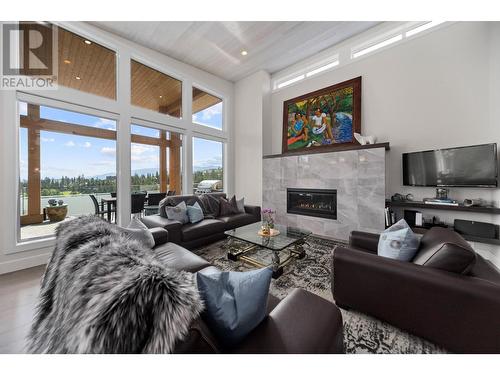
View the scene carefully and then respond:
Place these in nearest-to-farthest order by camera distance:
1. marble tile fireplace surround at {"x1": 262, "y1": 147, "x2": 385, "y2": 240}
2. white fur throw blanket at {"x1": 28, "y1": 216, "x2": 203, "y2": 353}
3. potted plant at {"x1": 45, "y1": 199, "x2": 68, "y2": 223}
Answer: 1. white fur throw blanket at {"x1": 28, "y1": 216, "x2": 203, "y2": 353}
2. potted plant at {"x1": 45, "y1": 199, "x2": 68, "y2": 223}
3. marble tile fireplace surround at {"x1": 262, "y1": 147, "x2": 385, "y2": 240}

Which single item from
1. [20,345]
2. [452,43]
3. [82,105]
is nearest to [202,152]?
[82,105]

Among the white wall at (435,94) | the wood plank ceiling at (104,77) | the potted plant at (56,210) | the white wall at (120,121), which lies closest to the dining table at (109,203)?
the white wall at (120,121)

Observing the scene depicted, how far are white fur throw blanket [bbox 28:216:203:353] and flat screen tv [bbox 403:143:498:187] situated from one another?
367cm

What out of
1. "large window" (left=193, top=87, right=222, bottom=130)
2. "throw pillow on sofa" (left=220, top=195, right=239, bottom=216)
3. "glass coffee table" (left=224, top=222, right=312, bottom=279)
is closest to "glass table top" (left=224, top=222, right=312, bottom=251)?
"glass coffee table" (left=224, top=222, right=312, bottom=279)

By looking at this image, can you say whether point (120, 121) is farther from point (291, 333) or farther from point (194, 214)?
point (291, 333)

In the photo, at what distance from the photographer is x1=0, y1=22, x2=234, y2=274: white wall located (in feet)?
8.05

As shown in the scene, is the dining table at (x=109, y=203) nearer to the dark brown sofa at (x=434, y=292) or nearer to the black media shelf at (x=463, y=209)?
the dark brown sofa at (x=434, y=292)

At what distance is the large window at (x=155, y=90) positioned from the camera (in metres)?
3.67

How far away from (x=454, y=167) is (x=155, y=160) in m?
5.03

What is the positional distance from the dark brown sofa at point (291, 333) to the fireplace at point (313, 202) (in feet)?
9.69

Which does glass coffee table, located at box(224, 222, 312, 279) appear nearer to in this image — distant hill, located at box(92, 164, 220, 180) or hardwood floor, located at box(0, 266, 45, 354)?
hardwood floor, located at box(0, 266, 45, 354)

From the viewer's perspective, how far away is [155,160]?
13.1ft

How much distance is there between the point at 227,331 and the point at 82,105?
12.8 ft
